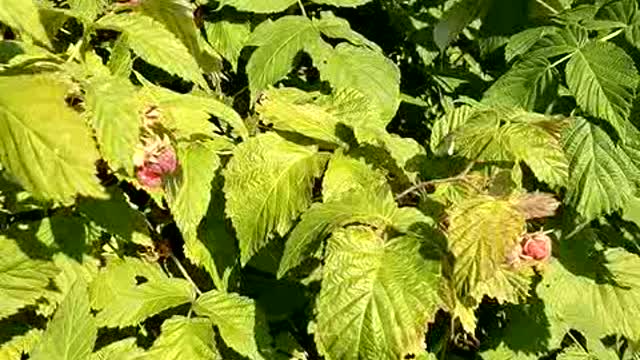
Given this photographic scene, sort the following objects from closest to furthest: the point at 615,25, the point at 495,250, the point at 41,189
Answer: the point at 41,189 → the point at 495,250 → the point at 615,25

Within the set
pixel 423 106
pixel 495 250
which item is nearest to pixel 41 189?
pixel 495 250

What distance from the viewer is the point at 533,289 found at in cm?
205

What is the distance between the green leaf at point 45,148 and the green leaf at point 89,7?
450mm

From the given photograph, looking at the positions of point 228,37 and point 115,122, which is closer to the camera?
point 115,122

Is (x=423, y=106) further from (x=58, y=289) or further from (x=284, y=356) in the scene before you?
(x=58, y=289)

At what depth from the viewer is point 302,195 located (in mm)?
1829

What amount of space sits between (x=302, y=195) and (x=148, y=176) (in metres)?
0.26

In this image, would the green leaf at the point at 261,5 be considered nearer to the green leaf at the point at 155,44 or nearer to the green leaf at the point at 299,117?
the green leaf at the point at 299,117

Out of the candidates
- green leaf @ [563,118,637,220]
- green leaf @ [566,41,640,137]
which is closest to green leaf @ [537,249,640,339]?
green leaf @ [563,118,637,220]

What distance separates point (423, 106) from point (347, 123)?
0.77m

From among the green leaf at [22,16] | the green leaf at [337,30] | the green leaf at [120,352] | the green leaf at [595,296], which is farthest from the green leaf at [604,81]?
the green leaf at [22,16]

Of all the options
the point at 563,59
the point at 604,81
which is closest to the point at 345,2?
the point at 563,59

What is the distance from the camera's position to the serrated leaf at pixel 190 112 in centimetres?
187

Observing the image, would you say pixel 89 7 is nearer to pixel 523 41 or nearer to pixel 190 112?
pixel 190 112
